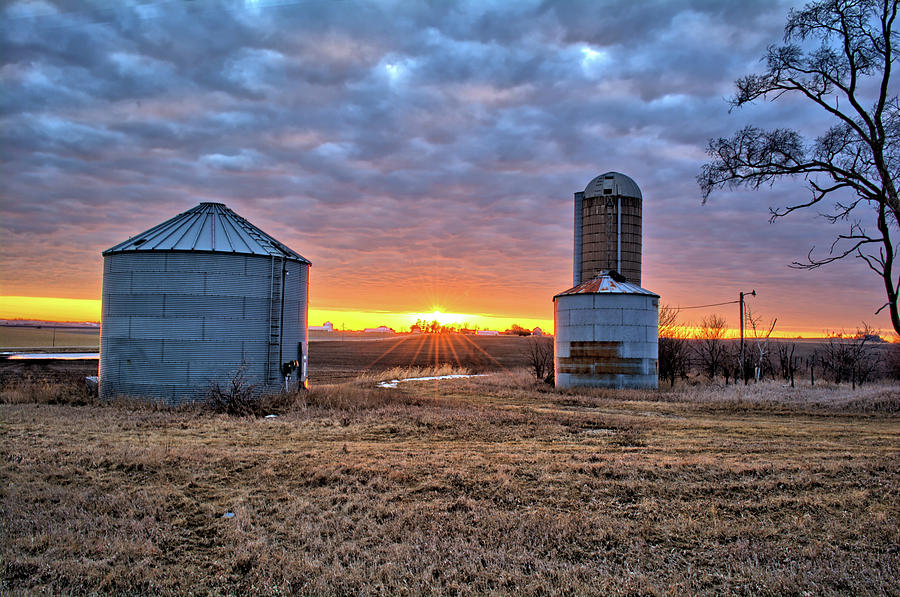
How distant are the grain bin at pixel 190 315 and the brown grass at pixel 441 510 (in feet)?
15.4

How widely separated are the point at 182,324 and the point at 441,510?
14.6 metres

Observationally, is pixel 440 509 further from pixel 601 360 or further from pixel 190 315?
pixel 601 360

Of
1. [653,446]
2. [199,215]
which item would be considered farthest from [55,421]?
[653,446]

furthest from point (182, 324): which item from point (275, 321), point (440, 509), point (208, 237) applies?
point (440, 509)

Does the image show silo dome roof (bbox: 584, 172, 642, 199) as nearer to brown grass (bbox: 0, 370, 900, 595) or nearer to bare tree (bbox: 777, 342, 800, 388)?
bare tree (bbox: 777, 342, 800, 388)

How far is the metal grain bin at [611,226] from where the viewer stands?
3055cm

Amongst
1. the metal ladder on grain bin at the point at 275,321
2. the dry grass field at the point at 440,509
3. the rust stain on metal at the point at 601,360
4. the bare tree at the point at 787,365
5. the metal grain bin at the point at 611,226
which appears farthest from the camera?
the bare tree at the point at 787,365

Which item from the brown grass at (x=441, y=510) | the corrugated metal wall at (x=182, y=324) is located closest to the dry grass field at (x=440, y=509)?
the brown grass at (x=441, y=510)

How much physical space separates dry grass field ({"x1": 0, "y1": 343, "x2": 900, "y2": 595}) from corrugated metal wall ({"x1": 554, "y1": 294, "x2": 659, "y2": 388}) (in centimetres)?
1227

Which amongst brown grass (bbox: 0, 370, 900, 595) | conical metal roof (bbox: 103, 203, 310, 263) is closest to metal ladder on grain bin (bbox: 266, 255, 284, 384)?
conical metal roof (bbox: 103, 203, 310, 263)

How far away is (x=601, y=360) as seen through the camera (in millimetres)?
27391

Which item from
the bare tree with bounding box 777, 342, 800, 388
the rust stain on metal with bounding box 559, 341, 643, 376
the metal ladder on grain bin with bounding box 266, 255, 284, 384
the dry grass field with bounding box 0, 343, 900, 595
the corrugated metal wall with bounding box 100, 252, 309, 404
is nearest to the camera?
the dry grass field with bounding box 0, 343, 900, 595

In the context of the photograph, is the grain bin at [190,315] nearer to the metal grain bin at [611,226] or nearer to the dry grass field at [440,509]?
the dry grass field at [440,509]

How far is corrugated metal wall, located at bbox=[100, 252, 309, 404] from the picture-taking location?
1917 cm
